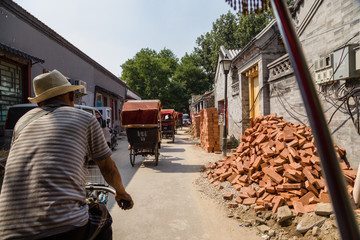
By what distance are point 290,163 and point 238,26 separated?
37.0 meters

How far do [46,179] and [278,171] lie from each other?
14.6 ft

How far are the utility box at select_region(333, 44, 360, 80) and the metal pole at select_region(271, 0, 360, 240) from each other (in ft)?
16.1

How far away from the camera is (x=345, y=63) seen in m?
4.49

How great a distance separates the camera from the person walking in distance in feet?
4.85

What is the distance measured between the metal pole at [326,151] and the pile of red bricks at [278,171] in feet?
11.5

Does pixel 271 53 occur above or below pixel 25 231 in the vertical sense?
above

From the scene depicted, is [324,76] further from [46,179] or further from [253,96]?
[253,96]

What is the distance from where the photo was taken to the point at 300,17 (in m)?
6.68

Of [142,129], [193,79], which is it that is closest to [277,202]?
[142,129]

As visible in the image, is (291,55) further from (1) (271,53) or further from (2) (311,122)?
(1) (271,53)

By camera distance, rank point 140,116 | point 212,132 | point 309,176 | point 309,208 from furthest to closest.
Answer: point 212,132 < point 140,116 < point 309,176 < point 309,208

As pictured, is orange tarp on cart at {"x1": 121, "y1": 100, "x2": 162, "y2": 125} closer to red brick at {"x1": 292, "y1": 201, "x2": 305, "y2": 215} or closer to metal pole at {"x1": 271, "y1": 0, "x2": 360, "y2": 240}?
red brick at {"x1": 292, "y1": 201, "x2": 305, "y2": 215}

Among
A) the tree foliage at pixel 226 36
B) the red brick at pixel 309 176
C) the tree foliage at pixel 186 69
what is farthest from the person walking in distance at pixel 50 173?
the tree foliage at pixel 186 69

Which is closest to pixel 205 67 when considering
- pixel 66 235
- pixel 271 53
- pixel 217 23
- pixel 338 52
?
pixel 217 23
